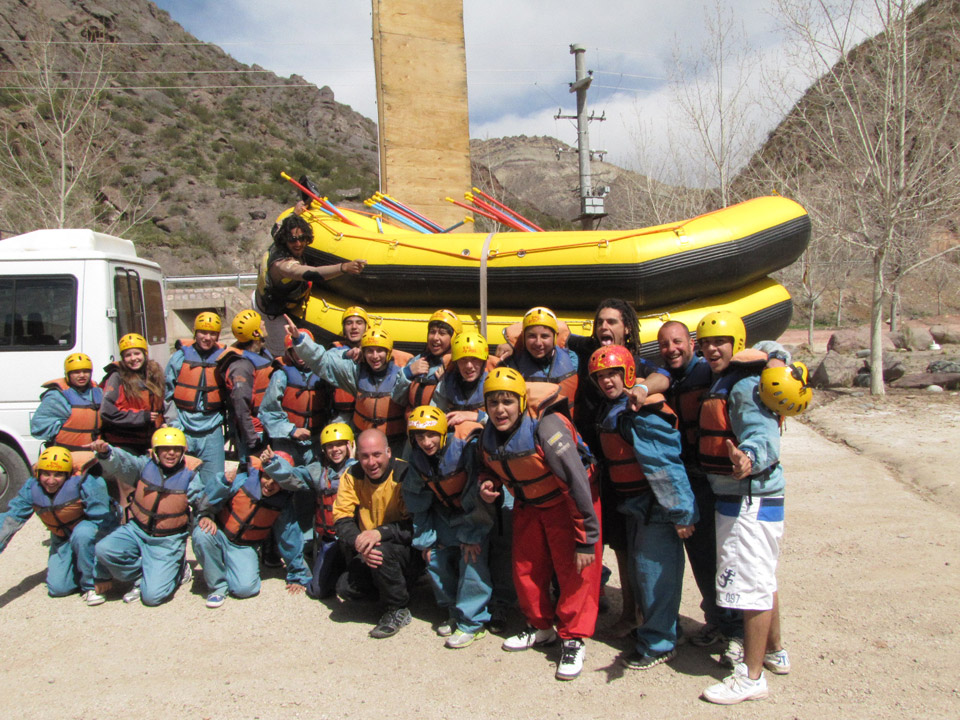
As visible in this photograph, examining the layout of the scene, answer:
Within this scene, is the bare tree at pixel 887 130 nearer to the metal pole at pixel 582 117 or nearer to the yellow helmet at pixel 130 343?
the metal pole at pixel 582 117

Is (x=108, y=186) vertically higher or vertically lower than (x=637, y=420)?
higher

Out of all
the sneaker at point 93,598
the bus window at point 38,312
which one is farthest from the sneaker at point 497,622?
the bus window at point 38,312

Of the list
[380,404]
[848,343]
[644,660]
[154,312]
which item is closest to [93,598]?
[380,404]

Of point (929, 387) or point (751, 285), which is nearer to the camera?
point (751, 285)

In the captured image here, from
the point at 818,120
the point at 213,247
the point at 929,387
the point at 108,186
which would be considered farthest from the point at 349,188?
the point at 929,387

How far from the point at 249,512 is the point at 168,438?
0.67m

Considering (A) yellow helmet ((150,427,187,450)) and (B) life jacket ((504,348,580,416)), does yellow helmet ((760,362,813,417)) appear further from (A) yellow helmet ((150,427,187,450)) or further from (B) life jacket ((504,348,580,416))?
(A) yellow helmet ((150,427,187,450))

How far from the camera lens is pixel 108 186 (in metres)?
37.7

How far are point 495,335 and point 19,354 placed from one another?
3.88 meters

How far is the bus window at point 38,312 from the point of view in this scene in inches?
213

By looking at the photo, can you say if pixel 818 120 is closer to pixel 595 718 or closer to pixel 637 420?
pixel 637 420

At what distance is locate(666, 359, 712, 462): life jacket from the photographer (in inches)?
125

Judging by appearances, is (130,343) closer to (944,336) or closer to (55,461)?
(55,461)

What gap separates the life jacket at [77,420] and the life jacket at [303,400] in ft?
4.41
